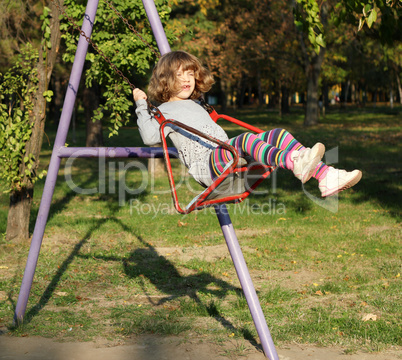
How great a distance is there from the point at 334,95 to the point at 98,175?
229 ft

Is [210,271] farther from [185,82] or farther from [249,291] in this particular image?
[185,82]

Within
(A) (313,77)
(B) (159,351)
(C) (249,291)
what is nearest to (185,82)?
(C) (249,291)

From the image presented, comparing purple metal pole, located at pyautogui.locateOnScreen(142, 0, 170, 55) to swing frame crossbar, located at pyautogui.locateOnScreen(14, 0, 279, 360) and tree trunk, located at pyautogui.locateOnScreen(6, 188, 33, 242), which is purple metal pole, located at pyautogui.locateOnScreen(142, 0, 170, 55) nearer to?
swing frame crossbar, located at pyautogui.locateOnScreen(14, 0, 279, 360)

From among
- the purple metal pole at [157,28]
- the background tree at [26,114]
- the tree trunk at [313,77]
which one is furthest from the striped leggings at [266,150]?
the tree trunk at [313,77]

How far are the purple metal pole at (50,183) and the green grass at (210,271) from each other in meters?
0.23

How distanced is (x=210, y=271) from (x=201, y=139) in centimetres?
236

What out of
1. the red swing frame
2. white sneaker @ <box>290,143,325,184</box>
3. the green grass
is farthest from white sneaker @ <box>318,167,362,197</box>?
the green grass

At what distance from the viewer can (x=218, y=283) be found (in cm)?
539

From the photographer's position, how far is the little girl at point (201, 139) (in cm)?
305

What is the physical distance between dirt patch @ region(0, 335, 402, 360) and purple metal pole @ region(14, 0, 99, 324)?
1.19 ft

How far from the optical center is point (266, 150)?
10.1 ft

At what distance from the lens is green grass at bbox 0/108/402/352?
4211 mm

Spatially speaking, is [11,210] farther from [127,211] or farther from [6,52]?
[6,52]

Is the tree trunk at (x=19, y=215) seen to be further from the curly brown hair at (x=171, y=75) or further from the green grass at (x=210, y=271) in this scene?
the curly brown hair at (x=171, y=75)
